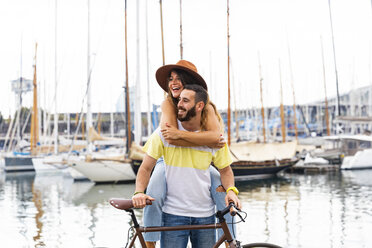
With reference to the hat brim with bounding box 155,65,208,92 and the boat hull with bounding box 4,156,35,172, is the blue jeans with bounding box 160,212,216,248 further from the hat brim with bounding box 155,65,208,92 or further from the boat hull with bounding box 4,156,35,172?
the boat hull with bounding box 4,156,35,172

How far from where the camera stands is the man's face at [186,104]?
8.54 feet

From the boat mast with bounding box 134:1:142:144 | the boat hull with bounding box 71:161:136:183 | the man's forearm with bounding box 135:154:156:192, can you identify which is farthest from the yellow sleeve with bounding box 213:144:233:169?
the boat mast with bounding box 134:1:142:144

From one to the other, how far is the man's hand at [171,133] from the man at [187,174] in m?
0.09

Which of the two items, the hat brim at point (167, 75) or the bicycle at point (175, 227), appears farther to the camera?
the hat brim at point (167, 75)

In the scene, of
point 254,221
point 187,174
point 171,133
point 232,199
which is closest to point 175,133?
point 171,133

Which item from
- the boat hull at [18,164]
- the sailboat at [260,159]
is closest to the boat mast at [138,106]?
the sailboat at [260,159]

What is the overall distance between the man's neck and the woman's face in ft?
0.81

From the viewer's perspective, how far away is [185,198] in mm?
2709

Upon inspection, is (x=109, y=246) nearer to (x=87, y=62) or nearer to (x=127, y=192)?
(x=127, y=192)

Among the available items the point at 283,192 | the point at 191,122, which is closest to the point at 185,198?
the point at 191,122

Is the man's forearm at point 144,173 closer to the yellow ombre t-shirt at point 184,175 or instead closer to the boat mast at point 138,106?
the yellow ombre t-shirt at point 184,175

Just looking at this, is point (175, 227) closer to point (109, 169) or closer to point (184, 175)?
point (184, 175)

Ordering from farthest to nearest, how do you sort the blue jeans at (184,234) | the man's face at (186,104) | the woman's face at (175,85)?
the woman's face at (175,85), the blue jeans at (184,234), the man's face at (186,104)

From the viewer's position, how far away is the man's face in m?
2.60
